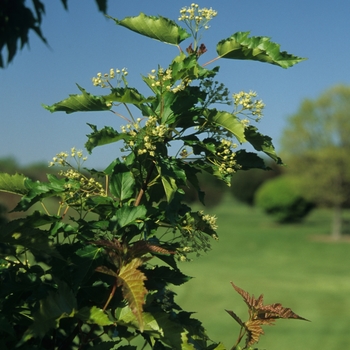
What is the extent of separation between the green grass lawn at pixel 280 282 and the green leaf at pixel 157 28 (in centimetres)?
324

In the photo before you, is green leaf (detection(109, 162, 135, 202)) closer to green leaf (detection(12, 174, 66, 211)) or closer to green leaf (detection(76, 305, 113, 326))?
green leaf (detection(12, 174, 66, 211))

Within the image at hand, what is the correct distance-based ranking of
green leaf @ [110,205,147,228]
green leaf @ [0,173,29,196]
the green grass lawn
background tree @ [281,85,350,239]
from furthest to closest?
background tree @ [281,85,350,239]
the green grass lawn
green leaf @ [0,173,29,196]
green leaf @ [110,205,147,228]

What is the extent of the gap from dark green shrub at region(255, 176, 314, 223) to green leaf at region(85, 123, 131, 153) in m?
35.2

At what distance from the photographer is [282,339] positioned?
11.9m

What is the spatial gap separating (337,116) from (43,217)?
3016 centimetres

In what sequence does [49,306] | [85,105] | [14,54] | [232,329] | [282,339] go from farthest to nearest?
[232,329]
[282,339]
[14,54]
[85,105]
[49,306]

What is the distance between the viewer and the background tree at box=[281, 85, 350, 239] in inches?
1201

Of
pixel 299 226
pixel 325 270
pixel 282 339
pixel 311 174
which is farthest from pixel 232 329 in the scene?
pixel 299 226

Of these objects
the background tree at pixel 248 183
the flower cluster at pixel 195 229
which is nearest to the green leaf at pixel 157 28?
the flower cluster at pixel 195 229

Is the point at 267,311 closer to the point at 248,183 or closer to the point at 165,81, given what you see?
the point at 165,81

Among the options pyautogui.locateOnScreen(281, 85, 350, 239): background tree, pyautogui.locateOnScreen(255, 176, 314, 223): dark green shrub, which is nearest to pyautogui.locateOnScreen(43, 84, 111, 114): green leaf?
pyautogui.locateOnScreen(281, 85, 350, 239): background tree

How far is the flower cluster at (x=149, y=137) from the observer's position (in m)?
1.77

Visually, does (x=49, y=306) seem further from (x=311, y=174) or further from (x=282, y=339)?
(x=311, y=174)

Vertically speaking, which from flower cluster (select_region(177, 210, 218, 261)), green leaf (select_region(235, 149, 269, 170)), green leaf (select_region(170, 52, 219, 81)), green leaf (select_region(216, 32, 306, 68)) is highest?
green leaf (select_region(216, 32, 306, 68))
